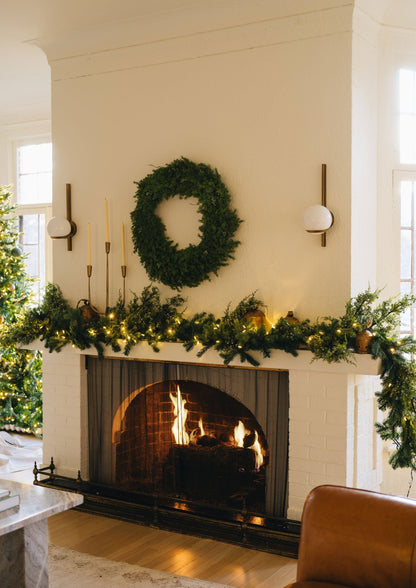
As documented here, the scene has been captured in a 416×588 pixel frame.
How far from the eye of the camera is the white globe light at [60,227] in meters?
4.68

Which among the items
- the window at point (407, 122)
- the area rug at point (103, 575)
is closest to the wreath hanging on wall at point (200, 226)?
the window at point (407, 122)

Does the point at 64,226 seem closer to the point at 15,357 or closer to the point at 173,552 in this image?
the point at 15,357

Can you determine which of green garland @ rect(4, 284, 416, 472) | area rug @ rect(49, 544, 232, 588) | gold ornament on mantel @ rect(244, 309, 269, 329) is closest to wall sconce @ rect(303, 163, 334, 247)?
green garland @ rect(4, 284, 416, 472)

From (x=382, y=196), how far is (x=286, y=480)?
6.52 ft

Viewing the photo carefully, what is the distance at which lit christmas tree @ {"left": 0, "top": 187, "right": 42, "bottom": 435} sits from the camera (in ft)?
19.8

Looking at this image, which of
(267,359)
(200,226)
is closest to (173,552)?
(267,359)

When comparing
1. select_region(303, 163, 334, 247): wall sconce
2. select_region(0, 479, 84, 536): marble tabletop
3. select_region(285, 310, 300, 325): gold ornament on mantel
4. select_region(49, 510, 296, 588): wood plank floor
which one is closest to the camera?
select_region(0, 479, 84, 536): marble tabletop

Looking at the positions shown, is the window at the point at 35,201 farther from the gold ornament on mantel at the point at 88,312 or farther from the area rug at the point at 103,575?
the area rug at the point at 103,575

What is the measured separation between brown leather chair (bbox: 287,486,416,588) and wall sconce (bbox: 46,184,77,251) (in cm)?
283

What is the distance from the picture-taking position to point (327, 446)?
3846mm

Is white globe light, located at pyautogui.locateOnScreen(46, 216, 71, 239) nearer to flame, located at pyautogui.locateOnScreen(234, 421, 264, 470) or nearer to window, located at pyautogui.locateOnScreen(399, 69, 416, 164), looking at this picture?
flame, located at pyautogui.locateOnScreen(234, 421, 264, 470)

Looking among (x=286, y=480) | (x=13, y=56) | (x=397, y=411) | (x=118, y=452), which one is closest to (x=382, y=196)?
(x=397, y=411)

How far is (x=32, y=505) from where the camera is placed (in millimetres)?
2947

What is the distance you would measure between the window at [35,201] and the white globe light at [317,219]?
3.56m
